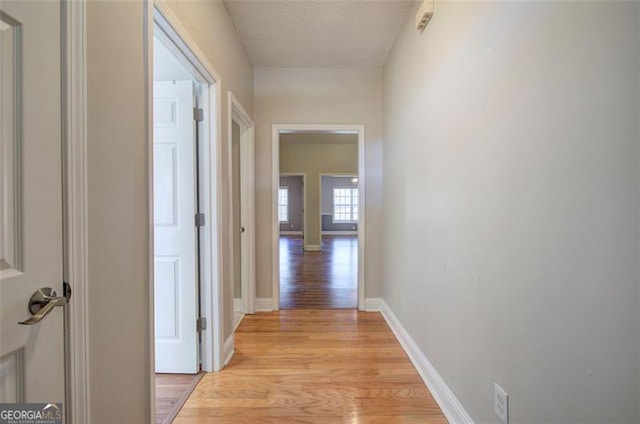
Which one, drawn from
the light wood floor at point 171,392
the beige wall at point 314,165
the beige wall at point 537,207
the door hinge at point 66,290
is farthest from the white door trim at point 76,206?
the beige wall at point 314,165

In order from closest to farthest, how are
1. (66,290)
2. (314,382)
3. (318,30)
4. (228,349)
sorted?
(66,290), (314,382), (228,349), (318,30)

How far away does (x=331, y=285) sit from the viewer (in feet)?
14.4

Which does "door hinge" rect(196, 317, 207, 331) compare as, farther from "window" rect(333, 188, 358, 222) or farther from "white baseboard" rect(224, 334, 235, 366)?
"window" rect(333, 188, 358, 222)

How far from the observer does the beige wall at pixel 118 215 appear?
3.18 ft

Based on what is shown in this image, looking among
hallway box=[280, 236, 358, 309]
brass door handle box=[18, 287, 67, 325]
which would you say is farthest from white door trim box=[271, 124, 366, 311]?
brass door handle box=[18, 287, 67, 325]

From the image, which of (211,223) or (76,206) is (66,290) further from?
(211,223)

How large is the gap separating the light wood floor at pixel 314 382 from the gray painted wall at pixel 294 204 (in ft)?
29.1

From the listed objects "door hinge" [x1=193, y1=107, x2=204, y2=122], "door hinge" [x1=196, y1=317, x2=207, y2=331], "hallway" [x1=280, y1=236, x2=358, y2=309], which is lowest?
"hallway" [x1=280, y1=236, x2=358, y2=309]

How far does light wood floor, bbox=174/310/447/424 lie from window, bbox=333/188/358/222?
908 centimetres

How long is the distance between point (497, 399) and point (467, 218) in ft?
2.51

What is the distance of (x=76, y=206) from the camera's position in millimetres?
879

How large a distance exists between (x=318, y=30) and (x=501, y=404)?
9.10ft

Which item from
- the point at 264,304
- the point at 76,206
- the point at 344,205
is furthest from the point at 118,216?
the point at 344,205

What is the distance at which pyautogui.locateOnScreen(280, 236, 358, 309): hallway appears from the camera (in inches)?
141
